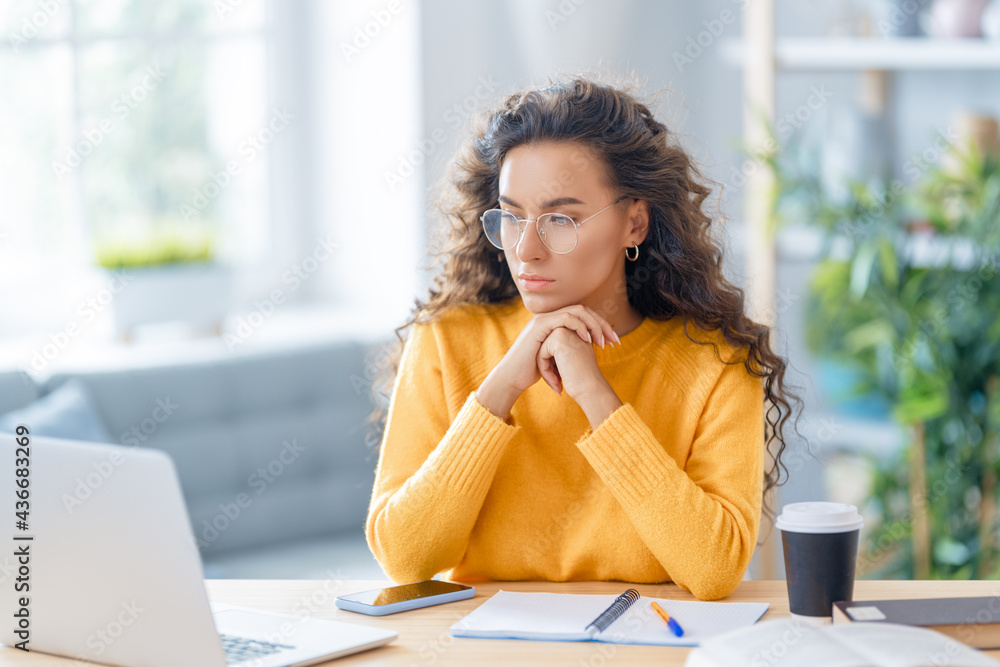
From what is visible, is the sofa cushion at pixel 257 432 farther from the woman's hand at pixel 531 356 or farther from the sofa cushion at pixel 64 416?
the woman's hand at pixel 531 356

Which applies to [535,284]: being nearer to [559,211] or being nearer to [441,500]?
[559,211]

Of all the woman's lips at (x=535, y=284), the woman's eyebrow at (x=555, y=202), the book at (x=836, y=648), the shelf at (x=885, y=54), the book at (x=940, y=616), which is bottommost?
the book at (x=940, y=616)

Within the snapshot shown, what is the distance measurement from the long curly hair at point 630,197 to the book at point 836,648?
0.45 meters

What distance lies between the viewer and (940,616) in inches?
40.3

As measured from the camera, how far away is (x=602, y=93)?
57.8 inches

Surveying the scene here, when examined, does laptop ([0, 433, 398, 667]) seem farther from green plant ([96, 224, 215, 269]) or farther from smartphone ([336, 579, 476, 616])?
green plant ([96, 224, 215, 269])

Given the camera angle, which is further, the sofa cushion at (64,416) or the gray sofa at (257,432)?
the gray sofa at (257,432)

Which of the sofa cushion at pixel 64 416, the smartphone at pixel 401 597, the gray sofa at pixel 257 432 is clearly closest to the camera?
the smartphone at pixel 401 597

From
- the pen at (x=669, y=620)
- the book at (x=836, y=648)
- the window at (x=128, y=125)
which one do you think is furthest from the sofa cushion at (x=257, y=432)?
the book at (x=836, y=648)

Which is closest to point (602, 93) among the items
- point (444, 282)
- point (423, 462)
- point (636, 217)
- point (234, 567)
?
point (636, 217)

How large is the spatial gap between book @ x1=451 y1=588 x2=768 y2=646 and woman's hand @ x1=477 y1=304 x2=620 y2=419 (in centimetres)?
28

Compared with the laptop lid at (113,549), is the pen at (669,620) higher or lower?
lower

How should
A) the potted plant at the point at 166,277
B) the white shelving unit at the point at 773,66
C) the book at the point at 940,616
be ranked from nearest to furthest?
the book at the point at 940,616 → the white shelving unit at the point at 773,66 → the potted plant at the point at 166,277

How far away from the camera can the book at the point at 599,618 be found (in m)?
1.10
